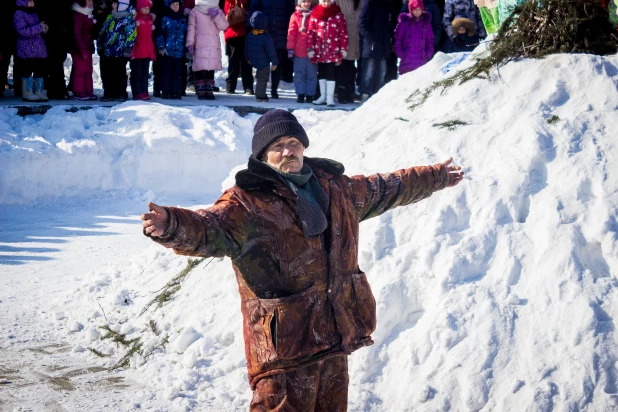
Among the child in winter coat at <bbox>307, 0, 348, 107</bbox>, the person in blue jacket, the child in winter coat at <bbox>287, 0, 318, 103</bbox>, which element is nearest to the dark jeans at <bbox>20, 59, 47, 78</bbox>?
the child in winter coat at <bbox>287, 0, 318, 103</bbox>

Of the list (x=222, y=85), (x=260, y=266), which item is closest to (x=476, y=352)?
(x=260, y=266)

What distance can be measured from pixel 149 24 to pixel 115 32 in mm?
480

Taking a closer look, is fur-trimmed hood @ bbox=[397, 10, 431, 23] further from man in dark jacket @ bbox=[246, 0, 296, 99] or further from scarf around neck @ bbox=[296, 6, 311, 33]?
man in dark jacket @ bbox=[246, 0, 296, 99]

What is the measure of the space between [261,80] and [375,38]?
1781mm

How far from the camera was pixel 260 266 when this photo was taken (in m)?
3.45

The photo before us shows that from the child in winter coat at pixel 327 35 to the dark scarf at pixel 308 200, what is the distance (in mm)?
8302

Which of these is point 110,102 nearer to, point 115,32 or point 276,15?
point 115,32

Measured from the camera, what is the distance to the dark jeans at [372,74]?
11906 mm

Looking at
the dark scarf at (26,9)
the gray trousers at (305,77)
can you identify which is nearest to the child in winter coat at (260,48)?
the gray trousers at (305,77)

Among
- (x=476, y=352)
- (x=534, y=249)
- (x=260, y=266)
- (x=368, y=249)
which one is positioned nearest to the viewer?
(x=260, y=266)

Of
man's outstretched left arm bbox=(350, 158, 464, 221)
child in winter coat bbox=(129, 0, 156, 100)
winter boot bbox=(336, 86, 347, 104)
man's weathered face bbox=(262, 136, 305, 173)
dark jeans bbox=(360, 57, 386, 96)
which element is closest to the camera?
man's weathered face bbox=(262, 136, 305, 173)

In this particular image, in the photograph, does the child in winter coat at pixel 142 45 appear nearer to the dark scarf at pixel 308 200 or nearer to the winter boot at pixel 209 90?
the winter boot at pixel 209 90

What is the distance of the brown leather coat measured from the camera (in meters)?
3.41

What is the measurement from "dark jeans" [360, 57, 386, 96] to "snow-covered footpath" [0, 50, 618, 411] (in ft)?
13.8
